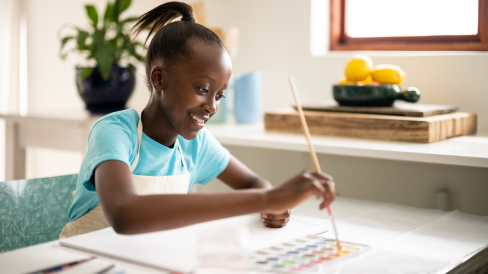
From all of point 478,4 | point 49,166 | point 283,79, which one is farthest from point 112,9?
point 478,4

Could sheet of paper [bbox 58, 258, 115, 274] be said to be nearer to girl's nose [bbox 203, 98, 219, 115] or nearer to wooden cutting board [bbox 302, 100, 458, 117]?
girl's nose [bbox 203, 98, 219, 115]

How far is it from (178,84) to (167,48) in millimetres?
78

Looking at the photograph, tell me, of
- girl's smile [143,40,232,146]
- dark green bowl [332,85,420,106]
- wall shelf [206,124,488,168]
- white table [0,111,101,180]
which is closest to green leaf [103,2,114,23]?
white table [0,111,101,180]

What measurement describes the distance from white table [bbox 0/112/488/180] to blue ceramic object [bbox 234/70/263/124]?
4 centimetres

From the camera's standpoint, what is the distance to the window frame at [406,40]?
1595 mm

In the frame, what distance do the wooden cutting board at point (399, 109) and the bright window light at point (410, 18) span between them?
0.35 meters

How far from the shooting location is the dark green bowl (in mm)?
1419

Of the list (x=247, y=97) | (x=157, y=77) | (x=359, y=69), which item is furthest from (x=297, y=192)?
(x=247, y=97)

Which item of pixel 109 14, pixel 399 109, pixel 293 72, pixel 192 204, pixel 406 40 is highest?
pixel 109 14

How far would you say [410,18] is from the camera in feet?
5.80

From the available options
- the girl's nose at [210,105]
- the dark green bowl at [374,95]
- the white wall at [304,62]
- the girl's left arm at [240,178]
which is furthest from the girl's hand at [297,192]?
the white wall at [304,62]

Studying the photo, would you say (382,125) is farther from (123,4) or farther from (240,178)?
(123,4)

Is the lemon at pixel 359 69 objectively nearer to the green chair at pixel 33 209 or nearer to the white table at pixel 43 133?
the green chair at pixel 33 209

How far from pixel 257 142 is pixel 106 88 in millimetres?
860
